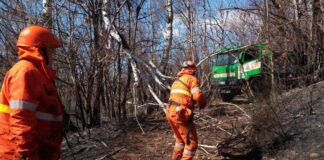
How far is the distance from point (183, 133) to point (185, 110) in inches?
13.6

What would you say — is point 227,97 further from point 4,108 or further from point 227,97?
point 4,108

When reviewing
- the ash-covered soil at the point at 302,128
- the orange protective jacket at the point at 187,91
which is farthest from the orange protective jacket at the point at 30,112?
the ash-covered soil at the point at 302,128

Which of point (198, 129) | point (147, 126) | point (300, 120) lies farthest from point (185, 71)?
point (147, 126)

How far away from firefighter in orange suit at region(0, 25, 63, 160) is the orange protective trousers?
10.3 ft

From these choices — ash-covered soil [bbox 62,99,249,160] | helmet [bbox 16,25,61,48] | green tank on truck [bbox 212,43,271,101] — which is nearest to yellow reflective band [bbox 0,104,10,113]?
helmet [bbox 16,25,61,48]

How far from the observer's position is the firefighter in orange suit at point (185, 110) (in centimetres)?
662

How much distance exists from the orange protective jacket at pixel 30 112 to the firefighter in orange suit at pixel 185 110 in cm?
314

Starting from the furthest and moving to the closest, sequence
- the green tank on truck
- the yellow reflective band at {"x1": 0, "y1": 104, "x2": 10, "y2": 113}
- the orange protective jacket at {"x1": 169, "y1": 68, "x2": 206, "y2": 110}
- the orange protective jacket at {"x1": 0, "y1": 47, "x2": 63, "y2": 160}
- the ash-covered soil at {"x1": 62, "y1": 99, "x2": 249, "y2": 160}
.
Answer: the green tank on truck → the ash-covered soil at {"x1": 62, "y1": 99, "x2": 249, "y2": 160} → the orange protective jacket at {"x1": 169, "y1": 68, "x2": 206, "y2": 110} → the yellow reflective band at {"x1": 0, "y1": 104, "x2": 10, "y2": 113} → the orange protective jacket at {"x1": 0, "y1": 47, "x2": 63, "y2": 160}

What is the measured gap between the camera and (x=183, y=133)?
22.0ft

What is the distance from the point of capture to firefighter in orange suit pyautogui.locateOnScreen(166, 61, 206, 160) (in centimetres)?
662

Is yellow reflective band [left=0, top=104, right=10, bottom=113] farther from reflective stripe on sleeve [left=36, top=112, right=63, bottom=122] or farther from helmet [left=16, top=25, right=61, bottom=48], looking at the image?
helmet [left=16, top=25, right=61, bottom=48]

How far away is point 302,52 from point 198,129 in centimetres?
291

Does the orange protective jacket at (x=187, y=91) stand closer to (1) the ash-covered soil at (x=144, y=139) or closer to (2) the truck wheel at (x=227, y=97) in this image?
(1) the ash-covered soil at (x=144, y=139)

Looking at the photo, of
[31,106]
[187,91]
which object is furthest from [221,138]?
[31,106]
